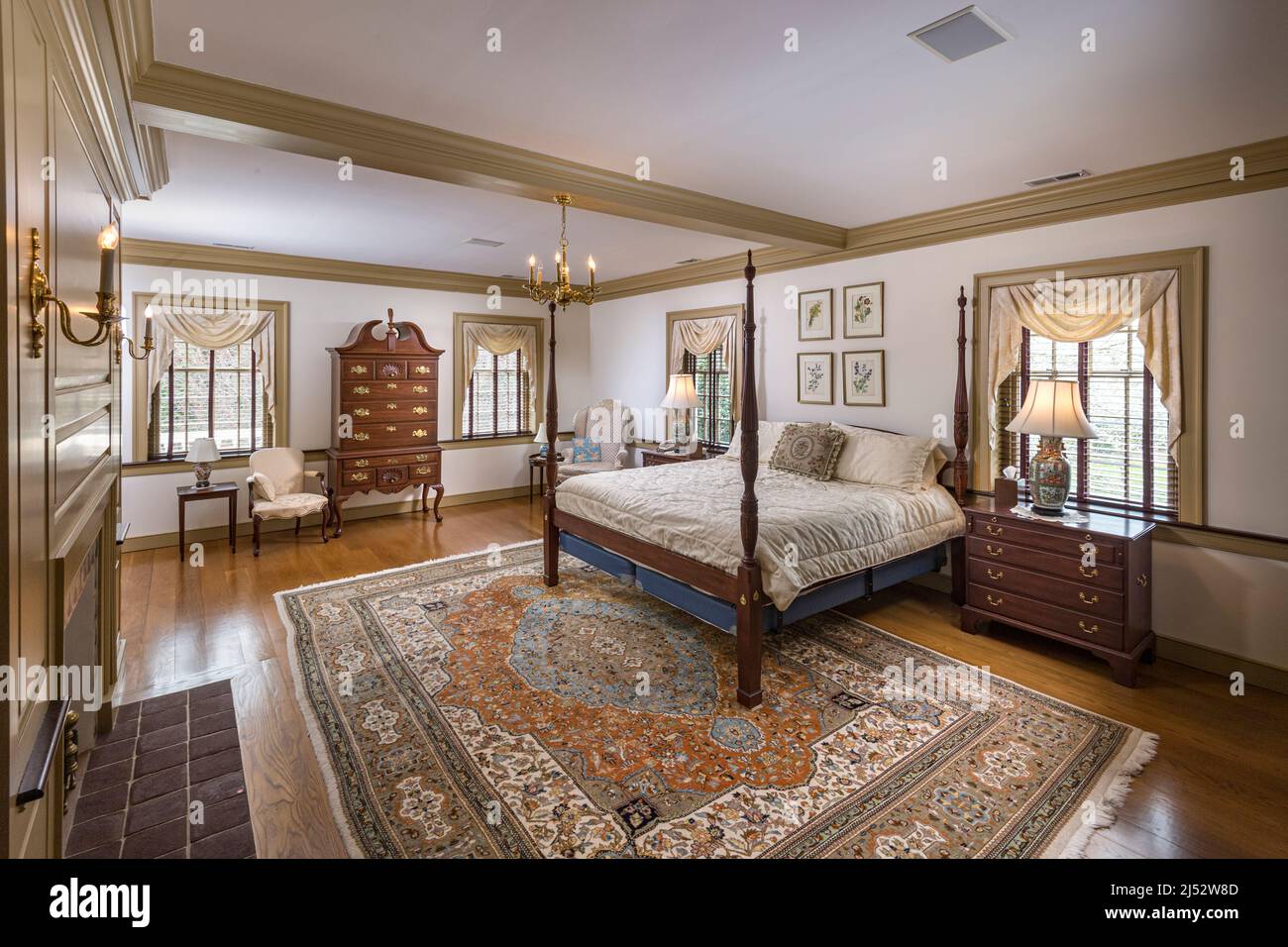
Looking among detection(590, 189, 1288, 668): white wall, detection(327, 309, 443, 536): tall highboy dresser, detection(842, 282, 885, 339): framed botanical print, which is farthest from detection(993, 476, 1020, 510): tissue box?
detection(327, 309, 443, 536): tall highboy dresser

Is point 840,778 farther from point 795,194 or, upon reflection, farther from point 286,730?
point 795,194

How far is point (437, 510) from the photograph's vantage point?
23.6 feet

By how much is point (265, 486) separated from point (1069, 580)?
643 centimetres

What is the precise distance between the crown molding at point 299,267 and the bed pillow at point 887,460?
483cm

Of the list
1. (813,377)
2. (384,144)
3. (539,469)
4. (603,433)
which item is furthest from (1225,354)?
(539,469)

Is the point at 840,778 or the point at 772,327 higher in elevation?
the point at 772,327

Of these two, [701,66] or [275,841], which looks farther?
[701,66]

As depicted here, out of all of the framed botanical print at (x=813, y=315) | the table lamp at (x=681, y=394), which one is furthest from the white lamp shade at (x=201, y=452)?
the framed botanical print at (x=813, y=315)

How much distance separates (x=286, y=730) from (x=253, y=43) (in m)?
2.82

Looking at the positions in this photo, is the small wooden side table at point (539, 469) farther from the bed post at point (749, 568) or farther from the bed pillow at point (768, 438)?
the bed post at point (749, 568)

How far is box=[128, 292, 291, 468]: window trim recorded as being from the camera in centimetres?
567

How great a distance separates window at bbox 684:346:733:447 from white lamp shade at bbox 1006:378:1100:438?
3.01 metres
